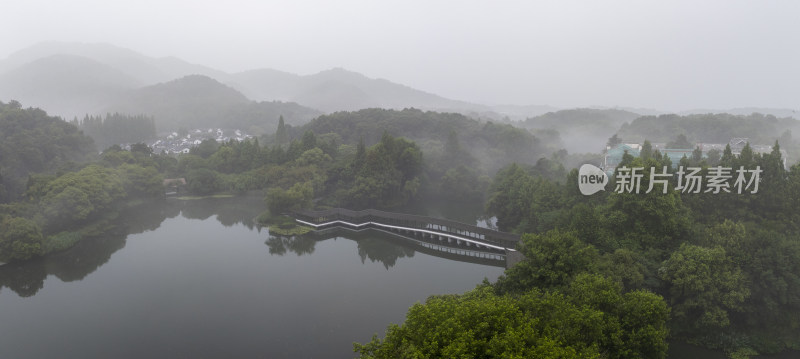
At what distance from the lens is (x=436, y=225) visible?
35812 mm

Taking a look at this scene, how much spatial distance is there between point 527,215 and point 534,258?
49.7 feet

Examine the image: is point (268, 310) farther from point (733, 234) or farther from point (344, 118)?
point (344, 118)

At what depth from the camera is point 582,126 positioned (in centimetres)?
10000

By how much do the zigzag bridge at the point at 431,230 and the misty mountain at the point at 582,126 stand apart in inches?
2357

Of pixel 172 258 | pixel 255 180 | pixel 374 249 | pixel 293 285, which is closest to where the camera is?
pixel 293 285

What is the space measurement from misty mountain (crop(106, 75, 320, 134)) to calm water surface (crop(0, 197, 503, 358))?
84047 millimetres

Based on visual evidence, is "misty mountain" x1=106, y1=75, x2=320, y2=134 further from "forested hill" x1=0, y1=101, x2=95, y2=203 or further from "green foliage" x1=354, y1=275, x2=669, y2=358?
"green foliage" x1=354, y1=275, x2=669, y2=358

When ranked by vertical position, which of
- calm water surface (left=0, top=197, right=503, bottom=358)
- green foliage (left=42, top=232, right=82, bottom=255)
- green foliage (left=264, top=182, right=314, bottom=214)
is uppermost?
green foliage (left=264, top=182, right=314, bottom=214)

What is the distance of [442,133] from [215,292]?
54193 mm

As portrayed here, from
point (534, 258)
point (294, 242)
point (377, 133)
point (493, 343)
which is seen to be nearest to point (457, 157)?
point (377, 133)

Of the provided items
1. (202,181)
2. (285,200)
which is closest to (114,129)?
(202,181)

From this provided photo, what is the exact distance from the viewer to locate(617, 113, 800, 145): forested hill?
207 ft

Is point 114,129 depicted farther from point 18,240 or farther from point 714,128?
point 714,128

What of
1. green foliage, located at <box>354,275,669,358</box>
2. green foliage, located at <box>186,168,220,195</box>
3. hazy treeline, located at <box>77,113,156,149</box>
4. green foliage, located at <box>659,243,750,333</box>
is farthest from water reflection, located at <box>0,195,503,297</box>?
hazy treeline, located at <box>77,113,156,149</box>
